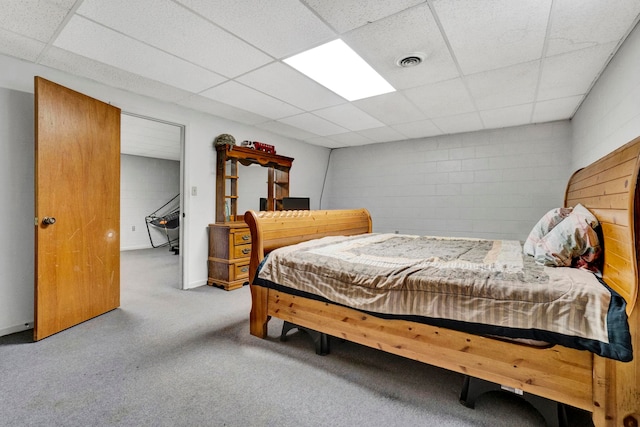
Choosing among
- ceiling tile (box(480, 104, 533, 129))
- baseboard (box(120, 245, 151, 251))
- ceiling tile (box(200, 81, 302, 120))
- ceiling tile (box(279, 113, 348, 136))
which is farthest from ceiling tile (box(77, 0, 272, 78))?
baseboard (box(120, 245, 151, 251))

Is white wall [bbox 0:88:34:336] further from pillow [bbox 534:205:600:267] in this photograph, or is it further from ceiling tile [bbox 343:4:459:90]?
pillow [bbox 534:205:600:267]

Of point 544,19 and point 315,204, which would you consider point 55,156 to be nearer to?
point 544,19

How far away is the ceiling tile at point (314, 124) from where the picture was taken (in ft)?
12.9

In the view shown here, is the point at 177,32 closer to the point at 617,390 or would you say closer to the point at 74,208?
the point at 74,208

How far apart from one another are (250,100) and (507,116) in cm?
318

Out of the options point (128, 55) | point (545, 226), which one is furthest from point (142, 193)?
point (545, 226)

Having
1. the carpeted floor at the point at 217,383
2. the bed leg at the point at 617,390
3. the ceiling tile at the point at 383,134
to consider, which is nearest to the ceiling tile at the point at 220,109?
the ceiling tile at the point at 383,134

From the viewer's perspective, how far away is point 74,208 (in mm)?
2471

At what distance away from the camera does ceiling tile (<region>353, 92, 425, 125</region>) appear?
3.19 meters

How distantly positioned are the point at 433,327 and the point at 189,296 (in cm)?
272

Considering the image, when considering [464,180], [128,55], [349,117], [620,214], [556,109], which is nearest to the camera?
[620,214]

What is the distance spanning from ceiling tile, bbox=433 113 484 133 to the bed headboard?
2.24 meters

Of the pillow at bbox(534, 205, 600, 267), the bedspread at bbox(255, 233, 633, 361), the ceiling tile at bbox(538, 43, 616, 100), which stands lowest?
the bedspread at bbox(255, 233, 633, 361)

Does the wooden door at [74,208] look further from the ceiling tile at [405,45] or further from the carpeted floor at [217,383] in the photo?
the ceiling tile at [405,45]
